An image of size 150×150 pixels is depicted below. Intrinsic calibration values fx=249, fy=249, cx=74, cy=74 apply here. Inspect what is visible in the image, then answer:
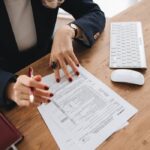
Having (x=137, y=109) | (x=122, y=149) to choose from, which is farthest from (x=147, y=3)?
(x=122, y=149)

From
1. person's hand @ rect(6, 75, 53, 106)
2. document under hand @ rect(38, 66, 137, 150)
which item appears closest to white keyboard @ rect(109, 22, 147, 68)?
document under hand @ rect(38, 66, 137, 150)

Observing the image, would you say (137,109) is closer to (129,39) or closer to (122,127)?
(122,127)

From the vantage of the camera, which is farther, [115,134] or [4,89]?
[4,89]

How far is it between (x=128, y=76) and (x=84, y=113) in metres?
0.20

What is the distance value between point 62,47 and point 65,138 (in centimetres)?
38

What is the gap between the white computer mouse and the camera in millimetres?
814

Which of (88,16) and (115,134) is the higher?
(88,16)

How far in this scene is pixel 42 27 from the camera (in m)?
1.17

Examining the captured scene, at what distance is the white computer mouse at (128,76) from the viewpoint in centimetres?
81

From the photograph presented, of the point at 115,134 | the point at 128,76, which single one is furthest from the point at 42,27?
the point at 115,134

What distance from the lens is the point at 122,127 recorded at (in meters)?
0.71

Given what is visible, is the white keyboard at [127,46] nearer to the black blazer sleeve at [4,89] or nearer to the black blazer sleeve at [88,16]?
the black blazer sleeve at [88,16]

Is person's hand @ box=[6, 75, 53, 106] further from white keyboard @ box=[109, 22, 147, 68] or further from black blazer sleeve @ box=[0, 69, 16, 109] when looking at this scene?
white keyboard @ box=[109, 22, 147, 68]

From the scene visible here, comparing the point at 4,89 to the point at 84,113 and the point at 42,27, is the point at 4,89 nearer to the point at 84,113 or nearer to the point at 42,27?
the point at 84,113
